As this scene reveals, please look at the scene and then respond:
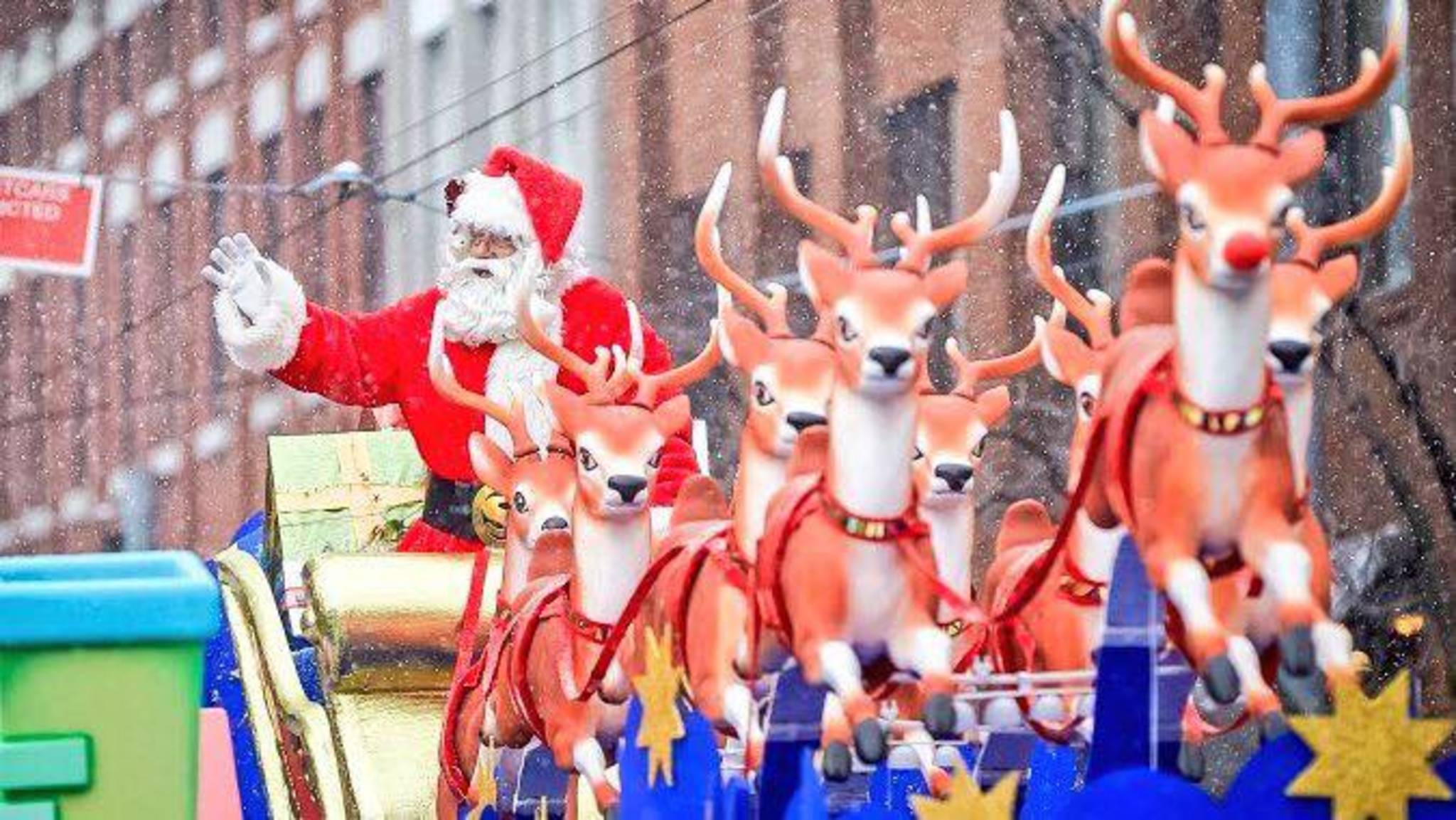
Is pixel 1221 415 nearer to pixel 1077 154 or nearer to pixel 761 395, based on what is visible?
pixel 761 395

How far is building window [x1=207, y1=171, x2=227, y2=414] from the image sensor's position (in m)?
9.22

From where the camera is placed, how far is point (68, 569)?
3.28 metres

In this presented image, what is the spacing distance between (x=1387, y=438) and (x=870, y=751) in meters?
2.37

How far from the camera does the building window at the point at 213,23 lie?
956 cm

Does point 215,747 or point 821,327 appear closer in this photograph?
point 821,327

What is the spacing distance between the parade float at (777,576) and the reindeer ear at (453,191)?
0.01 meters

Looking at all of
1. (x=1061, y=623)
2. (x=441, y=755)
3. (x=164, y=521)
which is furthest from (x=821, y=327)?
(x=164, y=521)

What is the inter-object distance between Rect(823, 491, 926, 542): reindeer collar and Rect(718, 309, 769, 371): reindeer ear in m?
0.45

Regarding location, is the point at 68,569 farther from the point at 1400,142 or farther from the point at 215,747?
the point at 215,747

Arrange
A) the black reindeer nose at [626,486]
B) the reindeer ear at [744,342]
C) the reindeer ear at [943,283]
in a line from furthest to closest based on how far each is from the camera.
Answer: the black reindeer nose at [626,486] → the reindeer ear at [744,342] → the reindeer ear at [943,283]

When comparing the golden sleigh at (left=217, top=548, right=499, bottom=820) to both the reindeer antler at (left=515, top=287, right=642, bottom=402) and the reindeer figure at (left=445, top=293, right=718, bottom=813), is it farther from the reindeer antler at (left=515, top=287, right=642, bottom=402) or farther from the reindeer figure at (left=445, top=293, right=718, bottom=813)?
the reindeer antler at (left=515, top=287, right=642, bottom=402)

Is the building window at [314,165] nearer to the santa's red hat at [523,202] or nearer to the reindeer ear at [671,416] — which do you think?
the santa's red hat at [523,202]

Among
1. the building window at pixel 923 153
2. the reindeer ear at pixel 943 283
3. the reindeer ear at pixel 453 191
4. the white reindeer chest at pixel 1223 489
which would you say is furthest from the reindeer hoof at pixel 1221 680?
the building window at pixel 923 153

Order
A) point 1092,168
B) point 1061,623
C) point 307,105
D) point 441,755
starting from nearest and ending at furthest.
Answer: point 1061,623 → point 441,755 → point 1092,168 → point 307,105
